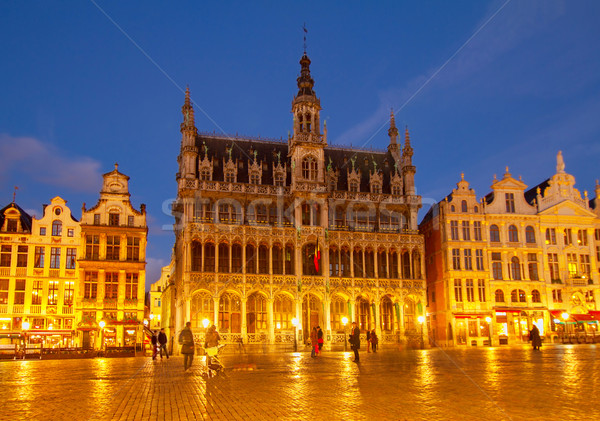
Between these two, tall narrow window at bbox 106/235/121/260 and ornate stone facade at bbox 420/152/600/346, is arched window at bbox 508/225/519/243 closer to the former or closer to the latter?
ornate stone facade at bbox 420/152/600/346

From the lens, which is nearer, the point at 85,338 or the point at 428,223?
the point at 85,338

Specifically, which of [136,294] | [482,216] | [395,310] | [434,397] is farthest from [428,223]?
[434,397]

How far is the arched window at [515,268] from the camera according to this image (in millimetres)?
62281

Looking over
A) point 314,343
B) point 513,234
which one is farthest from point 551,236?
point 314,343

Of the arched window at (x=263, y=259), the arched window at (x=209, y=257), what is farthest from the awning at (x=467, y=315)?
the arched window at (x=209, y=257)

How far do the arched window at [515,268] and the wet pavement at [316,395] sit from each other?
40979 mm

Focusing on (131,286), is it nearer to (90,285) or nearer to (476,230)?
(90,285)

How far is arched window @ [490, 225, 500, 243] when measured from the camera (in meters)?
62.9

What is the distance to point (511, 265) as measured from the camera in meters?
62.5

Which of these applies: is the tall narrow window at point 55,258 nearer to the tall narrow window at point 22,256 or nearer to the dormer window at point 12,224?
the tall narrow window at point 22,256

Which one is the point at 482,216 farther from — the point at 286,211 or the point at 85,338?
the point at 85,338

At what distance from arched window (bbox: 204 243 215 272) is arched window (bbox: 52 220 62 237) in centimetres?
1440

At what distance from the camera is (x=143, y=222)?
58281mm

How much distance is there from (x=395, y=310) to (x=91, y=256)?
29.8 metres
